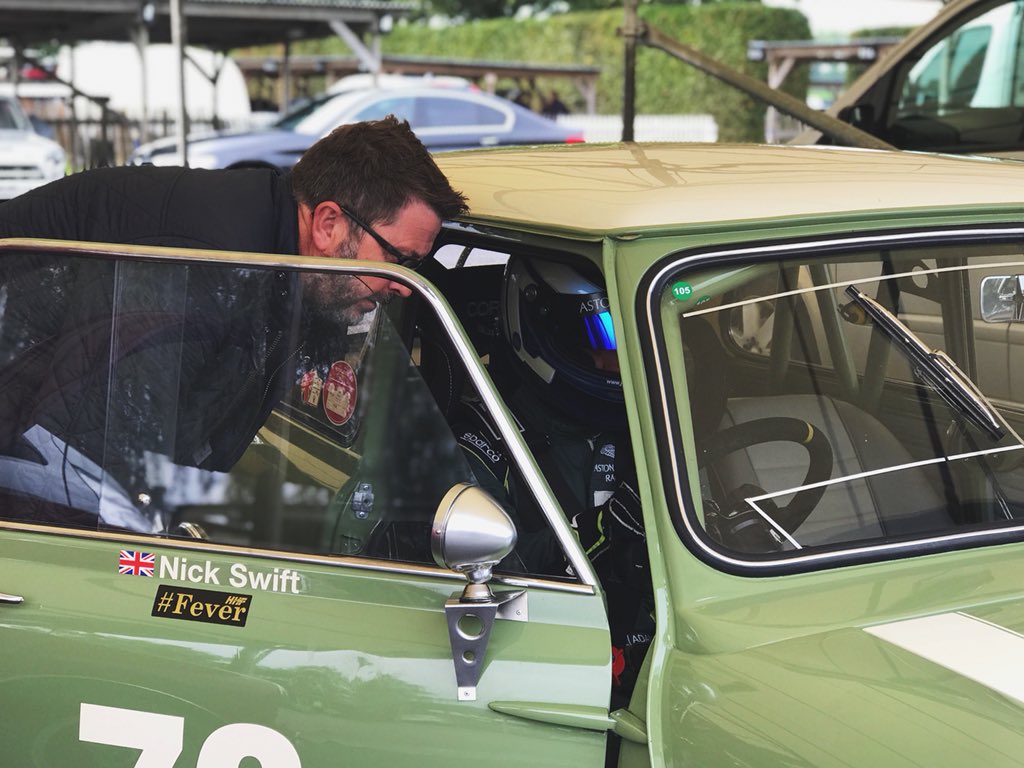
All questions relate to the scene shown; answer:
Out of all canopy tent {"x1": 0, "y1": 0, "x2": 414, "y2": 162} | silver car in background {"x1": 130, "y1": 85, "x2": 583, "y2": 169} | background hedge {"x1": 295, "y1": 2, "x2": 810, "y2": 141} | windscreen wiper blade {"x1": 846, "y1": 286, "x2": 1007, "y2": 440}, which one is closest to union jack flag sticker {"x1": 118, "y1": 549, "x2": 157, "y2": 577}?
windscreen wiper blade {"x1": 846, "y1": 286, "x2": 1007, "y2": 440}

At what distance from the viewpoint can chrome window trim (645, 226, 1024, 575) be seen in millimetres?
1850

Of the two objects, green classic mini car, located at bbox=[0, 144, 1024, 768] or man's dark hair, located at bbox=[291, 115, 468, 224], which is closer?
green classic mini car, located at bbox=[0, 144, 1024, 768]

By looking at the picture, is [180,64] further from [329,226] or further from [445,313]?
[445,313]

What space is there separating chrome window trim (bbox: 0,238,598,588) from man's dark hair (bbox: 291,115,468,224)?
380 mm

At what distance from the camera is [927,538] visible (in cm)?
196

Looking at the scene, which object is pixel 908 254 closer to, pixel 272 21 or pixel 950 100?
pixel 950 100

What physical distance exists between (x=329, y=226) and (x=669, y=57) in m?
25.6

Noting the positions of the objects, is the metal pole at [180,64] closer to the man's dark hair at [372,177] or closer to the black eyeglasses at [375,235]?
the man's dark hair at [372,177]

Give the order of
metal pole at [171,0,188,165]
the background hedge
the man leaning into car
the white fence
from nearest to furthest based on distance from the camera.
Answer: the man leaning into car < metal pole at [171,0,188,165] < the white fence < the background hedge

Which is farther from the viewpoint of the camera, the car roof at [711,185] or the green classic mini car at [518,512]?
the car roof at [711,185]

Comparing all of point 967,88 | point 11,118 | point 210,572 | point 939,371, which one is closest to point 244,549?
point 210,572

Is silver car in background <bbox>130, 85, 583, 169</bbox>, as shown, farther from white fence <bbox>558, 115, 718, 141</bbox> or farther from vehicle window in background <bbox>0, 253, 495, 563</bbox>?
vehicle window in background <bbox>0, 253, 495, 563</bbox>

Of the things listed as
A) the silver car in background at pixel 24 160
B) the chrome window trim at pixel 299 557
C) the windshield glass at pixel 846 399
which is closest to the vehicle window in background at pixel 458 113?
the silver car in background at pixel 24 160

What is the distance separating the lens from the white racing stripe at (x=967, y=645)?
1.60 meters
